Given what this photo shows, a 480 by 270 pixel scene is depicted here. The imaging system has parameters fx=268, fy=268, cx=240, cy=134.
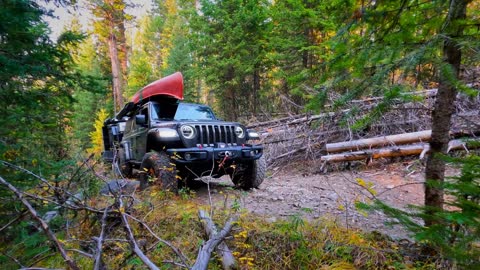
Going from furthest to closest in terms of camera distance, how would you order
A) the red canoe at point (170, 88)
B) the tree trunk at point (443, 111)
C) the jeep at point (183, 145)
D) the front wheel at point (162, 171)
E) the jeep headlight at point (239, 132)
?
the red canoe at point (170, 88)
the jeep headlight at point (239, 132)
the jeep at point (183, 145)
the front wheel at point (162, 171)
the tree trunk at point (443, 111)

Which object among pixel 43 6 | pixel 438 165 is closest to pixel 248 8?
pixel 43 6

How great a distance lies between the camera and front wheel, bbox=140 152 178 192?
15.3 ft

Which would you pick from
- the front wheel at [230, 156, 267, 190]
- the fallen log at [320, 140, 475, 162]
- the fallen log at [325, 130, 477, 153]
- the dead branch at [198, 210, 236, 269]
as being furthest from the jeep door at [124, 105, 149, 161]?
the fallen log at [325, 130, 477, 153]

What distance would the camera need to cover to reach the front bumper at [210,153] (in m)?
4.75

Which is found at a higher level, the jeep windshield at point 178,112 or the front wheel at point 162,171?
the jeep windshield at point 178,112

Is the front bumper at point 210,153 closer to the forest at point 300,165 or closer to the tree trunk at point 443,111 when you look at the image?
the forest at point 300,165

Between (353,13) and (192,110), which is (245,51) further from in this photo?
(353,13)

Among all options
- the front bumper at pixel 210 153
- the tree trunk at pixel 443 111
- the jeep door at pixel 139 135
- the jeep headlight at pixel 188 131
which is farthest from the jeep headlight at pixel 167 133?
the tree trunk at pixel 443 111

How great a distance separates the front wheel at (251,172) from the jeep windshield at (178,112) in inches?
65.3

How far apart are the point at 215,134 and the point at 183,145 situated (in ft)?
2.18

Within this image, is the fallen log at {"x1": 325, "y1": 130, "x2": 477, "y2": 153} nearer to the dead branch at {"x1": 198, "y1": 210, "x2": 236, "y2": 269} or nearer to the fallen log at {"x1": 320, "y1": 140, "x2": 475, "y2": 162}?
the fallen log at {"x1": 320, "y1": 140, "x2": 475, "y2": 162}

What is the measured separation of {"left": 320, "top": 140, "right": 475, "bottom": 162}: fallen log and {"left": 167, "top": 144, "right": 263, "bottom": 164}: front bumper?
117 inches

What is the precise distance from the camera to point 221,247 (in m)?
3.11

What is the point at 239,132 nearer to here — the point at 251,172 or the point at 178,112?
the point at 251,172
